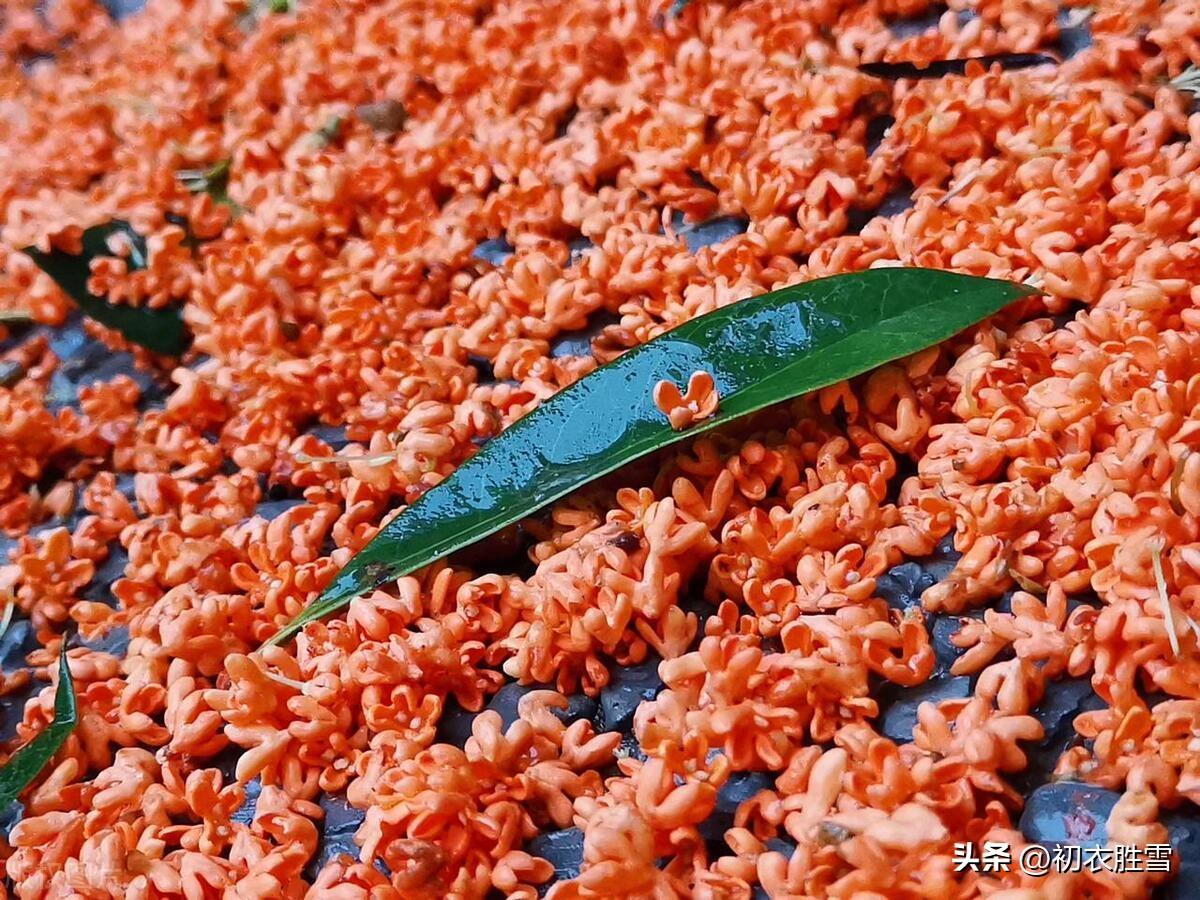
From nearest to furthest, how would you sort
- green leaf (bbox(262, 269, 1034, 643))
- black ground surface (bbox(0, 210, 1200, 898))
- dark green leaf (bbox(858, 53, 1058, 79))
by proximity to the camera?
1. black ground surface (bbox(0, 210, 1200, 898))
2. green leaf (bbox(262, 269, 1034, 643))
3. dark green leaf (bbox(858, 53, 1058, 79))

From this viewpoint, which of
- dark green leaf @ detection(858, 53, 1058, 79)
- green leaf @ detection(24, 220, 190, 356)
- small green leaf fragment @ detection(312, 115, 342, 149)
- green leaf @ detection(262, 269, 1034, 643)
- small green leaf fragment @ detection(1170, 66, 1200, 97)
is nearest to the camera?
green leaf @ detection(262, 269, 1034, 643)

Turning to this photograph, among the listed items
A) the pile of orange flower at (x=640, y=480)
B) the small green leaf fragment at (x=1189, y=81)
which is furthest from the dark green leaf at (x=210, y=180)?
the small green leaf fragment at (x=1189, y=81)

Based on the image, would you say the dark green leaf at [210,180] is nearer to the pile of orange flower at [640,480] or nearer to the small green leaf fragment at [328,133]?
the pile of orange flower at [640,480]

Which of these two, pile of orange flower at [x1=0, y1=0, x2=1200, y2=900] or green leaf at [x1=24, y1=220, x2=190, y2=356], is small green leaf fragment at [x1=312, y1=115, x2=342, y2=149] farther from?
green leaf at [x1=24, y1=220, x2=190, y2=356]

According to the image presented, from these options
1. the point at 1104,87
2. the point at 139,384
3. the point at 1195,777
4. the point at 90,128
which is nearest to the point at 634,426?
the point at 1195,777

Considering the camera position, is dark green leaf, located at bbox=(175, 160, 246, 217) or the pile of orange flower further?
dark green leaf, located at bbox=(175, 160, 246, 217)

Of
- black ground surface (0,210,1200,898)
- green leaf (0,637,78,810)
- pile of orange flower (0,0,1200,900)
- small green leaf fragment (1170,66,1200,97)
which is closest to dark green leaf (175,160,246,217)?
pile of orange flower (0,0,1200,900)

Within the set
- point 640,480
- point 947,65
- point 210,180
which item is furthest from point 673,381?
point 210,180
